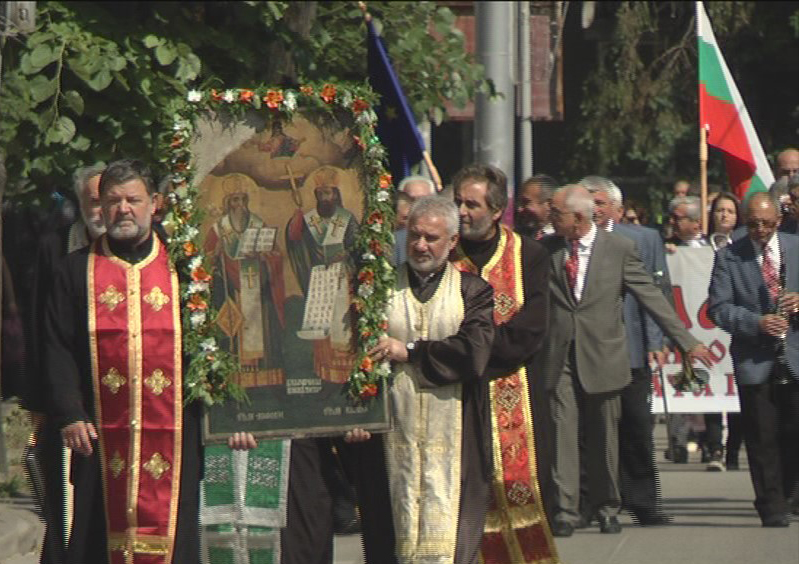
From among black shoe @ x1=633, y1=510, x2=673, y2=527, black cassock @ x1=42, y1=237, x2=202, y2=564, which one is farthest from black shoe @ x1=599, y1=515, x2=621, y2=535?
black cassock @ x1=42, y1=237, x2=202, y2=564

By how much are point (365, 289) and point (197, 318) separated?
0.62 metres

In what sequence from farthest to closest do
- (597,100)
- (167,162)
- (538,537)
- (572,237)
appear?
(597,100), (572,237), (538,537), (167,162)

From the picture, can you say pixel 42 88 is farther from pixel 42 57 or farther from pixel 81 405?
pixel 81 405

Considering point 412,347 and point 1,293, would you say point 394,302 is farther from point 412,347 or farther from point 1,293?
point 1,293

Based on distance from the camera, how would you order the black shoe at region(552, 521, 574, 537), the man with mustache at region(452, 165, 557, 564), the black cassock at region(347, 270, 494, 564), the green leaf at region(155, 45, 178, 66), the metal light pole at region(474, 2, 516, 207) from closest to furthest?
the black cassock at region(347, 270, 494, 564)
the man with mustache at region(452, 165, 557, 564)
the black shoe at region(552, 521, 574, 537)
the green leaf at region(155, 45, 178, 66)
the metal light pole at region(474, 2, 516, 207)

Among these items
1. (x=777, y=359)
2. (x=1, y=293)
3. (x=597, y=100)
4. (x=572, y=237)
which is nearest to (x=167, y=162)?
(x=1, y=293)

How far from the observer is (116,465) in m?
8.53

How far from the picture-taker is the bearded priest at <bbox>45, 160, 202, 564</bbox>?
838 cm

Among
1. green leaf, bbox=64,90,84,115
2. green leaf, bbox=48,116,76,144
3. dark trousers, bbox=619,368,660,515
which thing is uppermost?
green leaf, bbox=64,90,84,115

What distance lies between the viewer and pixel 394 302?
888cm

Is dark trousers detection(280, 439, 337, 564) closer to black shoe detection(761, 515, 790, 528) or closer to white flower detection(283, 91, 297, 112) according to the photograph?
white flower detection(283, 91, 297, 112)

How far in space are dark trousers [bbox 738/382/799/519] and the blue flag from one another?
8.77 feet

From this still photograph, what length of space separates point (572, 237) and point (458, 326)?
12.4 ft

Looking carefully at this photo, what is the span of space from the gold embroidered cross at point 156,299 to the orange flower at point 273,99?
2.57 ft
